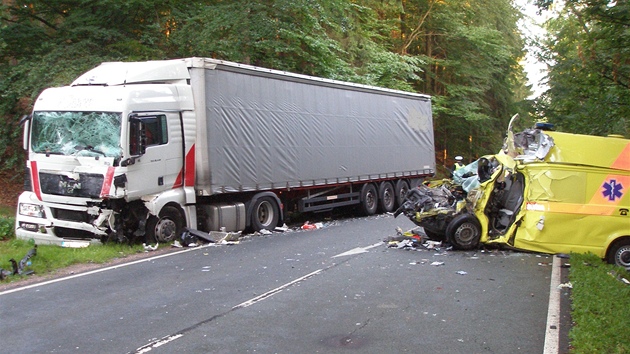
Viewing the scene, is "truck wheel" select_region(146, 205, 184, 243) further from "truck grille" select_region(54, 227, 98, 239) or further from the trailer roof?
the trailer roof

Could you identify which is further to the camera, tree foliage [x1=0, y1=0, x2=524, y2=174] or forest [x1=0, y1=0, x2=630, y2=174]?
tree foliage [x1=0, y1=0, x2=524, y2=174]

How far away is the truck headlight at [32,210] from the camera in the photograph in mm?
11766

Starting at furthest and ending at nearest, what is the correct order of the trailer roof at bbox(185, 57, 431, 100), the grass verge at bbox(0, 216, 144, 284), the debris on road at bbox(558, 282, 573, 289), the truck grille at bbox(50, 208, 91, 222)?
the trailer roof at bbox(185, 57, 431, 100)
the truck grille at bbox(50, 208, 91, 222)
the grass verge at bbox(0, 216, 144, 284)
the debris on road at bbox(558, 282, 573, 289)

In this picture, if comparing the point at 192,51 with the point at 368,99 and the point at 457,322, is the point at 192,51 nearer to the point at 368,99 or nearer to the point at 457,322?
the point at 368,99

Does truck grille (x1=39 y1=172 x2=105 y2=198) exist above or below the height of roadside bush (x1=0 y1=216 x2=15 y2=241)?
above

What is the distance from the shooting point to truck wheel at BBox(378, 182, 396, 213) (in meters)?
20.4

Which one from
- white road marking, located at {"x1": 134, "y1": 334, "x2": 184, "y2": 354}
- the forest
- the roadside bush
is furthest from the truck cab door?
white road marking, located at {"x1": 134, "y1": 334, "x2": 184, "y2": 354}

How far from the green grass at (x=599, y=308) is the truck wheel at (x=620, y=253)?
47cm

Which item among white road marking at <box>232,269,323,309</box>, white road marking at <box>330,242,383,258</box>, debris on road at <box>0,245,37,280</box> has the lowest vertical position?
white road marking at <box>330,242,383,258</box>

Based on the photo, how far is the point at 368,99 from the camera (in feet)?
65.1

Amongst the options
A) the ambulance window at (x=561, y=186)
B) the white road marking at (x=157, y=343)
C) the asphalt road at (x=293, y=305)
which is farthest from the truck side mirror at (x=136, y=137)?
the ambulance window at (x=561, y=186)

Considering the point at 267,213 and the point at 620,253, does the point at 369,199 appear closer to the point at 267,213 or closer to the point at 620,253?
the point at 267,213

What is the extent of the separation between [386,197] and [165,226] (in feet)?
32.9

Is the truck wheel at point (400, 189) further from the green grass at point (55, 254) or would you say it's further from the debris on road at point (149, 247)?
the green grass at point (55, 254)
